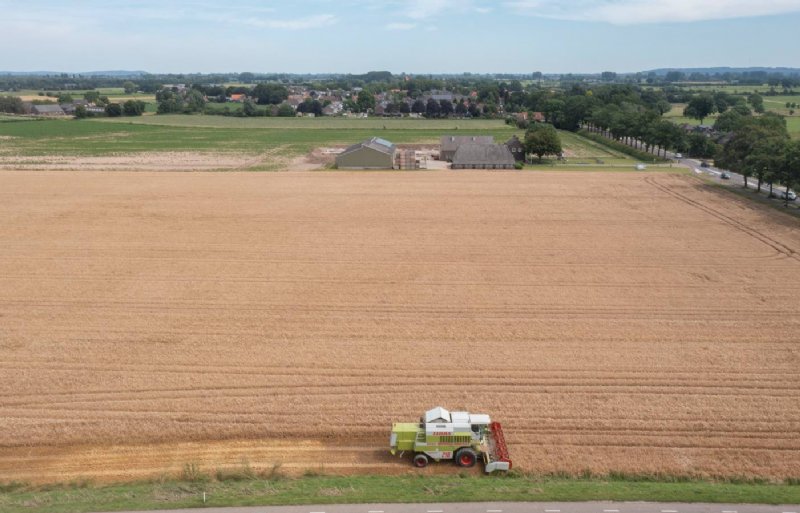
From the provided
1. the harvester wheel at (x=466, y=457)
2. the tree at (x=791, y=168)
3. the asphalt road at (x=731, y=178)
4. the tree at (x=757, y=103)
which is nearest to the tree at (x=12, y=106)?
the asphalt road at (x=731, y=178)

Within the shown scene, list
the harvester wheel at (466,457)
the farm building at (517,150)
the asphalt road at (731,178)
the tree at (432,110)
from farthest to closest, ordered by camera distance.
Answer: the tree at (432,110) → the farm building at (517,150) → the asphalt road at (731,178) → the harvester wheel at (466,457)

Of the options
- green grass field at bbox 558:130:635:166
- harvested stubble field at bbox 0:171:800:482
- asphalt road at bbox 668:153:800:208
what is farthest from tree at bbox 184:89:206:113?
harvested stubble field at bbox 0:171:800:482

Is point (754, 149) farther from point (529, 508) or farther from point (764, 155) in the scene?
point (529, 508)

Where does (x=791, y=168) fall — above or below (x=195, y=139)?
above

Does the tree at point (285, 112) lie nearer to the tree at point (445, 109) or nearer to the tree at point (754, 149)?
the tree at point (445, 109)

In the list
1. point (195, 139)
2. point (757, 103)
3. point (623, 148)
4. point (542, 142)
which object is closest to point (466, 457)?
point (542, 142)

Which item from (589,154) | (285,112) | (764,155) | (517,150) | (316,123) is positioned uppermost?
(285,112)

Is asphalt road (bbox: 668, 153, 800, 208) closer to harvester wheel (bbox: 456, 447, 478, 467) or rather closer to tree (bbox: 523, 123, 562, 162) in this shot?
tree (bbox: 523, 123, 562, 162)

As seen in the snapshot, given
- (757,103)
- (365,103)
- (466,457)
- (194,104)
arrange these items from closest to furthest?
1. (466,457)
2. (757,103)
3. (194,104)
4. (365,103)
